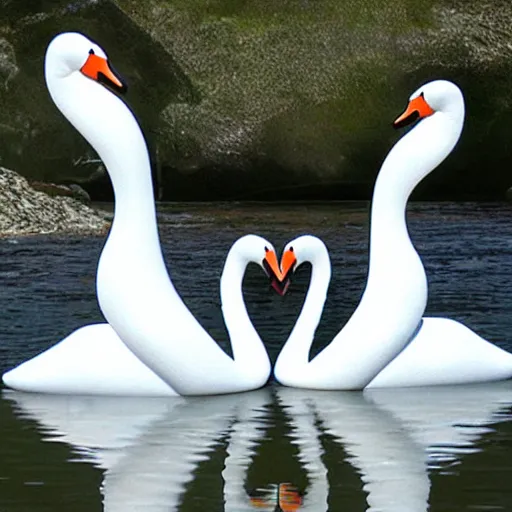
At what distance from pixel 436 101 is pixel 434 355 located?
1.72m

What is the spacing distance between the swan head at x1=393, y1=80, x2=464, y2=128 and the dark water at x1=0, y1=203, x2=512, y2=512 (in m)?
1.87

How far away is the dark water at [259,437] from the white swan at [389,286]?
19cm

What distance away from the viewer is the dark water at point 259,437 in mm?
9289

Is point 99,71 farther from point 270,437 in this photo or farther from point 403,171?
point 270,437

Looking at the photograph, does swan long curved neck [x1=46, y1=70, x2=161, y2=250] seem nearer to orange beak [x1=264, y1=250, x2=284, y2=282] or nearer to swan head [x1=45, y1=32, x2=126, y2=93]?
swan head [x1=45, y1=32, x2=126, y2=93]

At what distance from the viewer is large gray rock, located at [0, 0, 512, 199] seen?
27625 mm

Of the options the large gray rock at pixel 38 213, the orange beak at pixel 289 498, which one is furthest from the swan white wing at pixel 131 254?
the large gray rock at pixel 38 213

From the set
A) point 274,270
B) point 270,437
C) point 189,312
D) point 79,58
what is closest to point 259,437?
point 270,437

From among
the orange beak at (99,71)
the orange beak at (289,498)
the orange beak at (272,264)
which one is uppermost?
the orange beak at (99,71)

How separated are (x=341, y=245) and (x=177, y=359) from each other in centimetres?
949

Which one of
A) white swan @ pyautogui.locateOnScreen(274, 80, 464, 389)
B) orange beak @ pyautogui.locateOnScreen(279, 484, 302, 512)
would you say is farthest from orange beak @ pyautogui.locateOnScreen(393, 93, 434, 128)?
orange beak @ pyautogui.locateOnScreen(279, 484, 302, 512)

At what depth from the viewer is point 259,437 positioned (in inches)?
427

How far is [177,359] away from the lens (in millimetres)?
12000

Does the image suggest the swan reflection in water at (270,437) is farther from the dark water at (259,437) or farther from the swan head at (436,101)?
the swan head at (436,101)
